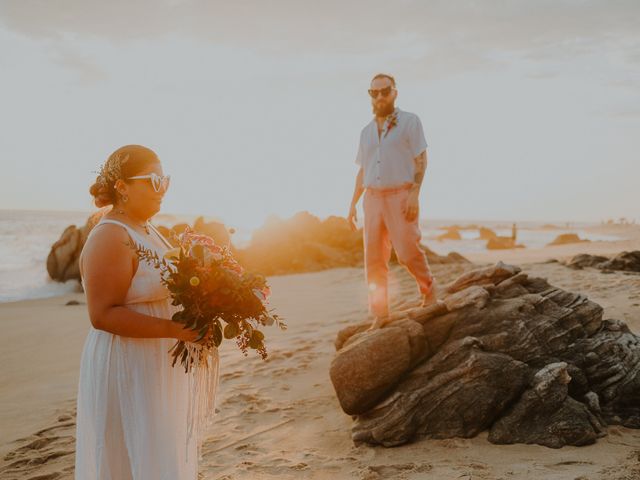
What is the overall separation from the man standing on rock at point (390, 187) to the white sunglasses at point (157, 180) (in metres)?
3.54

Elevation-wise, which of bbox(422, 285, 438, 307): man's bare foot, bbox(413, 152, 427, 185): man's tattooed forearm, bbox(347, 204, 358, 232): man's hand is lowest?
bbox(422, 285, 438, 307): man's bare foot

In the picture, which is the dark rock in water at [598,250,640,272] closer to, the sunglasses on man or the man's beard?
the man's beard

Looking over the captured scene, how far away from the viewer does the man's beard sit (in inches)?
236

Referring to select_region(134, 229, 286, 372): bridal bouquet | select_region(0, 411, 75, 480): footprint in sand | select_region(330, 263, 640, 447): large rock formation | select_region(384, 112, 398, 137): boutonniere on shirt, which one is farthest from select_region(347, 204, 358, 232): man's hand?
select_region(134, 229, 286, 372): bridal bouquet

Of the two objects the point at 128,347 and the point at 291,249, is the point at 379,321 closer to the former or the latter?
the point at 128,347

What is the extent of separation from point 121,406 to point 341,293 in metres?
10.7

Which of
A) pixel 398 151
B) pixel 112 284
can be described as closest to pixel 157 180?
pixel 112 284

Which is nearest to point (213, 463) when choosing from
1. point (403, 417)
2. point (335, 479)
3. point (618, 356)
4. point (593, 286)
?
point (335, 479)

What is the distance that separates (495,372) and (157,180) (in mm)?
3546

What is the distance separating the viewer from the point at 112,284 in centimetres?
240

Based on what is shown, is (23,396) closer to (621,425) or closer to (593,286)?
(621,425)

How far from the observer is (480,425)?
15.5ft

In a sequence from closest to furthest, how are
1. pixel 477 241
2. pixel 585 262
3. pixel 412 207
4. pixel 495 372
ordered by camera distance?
pixel 495 372 < pixel 412 207 < pixel 585 262 < pixel 477 241

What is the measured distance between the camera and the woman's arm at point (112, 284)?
238 cm
